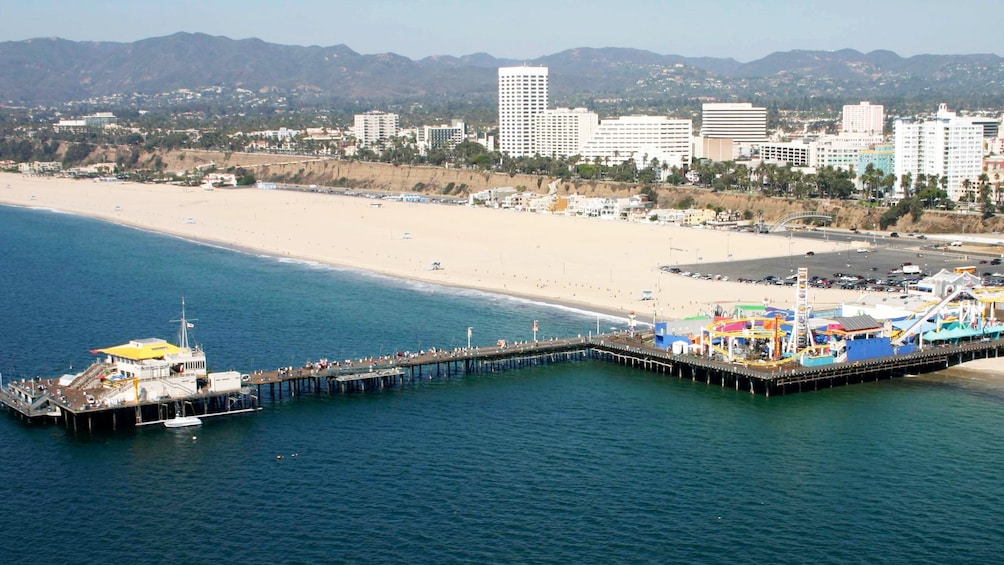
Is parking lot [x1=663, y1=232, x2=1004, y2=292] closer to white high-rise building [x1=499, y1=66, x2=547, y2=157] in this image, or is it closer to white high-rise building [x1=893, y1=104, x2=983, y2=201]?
white high-rise building [x1=893, y1=104, x2=983, y2=201]

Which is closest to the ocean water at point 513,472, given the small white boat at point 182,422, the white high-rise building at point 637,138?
the small white boat at point 182,422

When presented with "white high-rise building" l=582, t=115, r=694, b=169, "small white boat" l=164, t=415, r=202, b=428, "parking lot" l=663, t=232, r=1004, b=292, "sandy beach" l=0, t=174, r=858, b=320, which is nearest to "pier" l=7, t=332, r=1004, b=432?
"small white boat" l=164, t=415, r=202, b=428

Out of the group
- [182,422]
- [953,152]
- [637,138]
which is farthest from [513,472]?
[637,138]

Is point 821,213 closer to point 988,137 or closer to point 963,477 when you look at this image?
point 988,137

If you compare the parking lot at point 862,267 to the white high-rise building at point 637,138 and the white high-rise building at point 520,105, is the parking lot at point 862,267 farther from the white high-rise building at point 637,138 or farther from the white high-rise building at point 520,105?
the white high-rise building at point 520,105

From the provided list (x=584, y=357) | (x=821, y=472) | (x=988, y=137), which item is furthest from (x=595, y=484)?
(x=988, y=137)

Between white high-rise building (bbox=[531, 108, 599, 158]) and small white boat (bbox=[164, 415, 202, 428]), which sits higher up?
white high-rise building (bbox=[531, 108, 599, 158])
